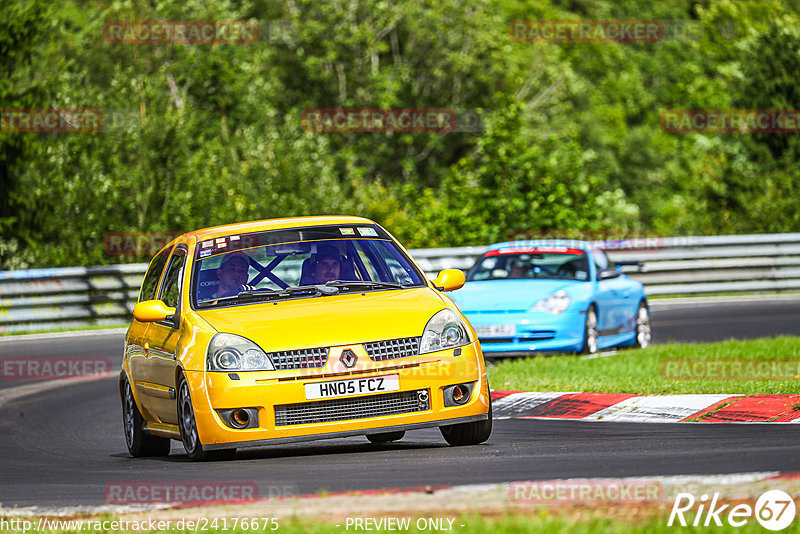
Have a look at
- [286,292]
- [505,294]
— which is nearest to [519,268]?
[505,294]

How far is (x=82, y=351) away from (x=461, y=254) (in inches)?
293

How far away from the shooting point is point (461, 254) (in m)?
23.7

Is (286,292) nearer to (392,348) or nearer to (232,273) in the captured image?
(232,273)

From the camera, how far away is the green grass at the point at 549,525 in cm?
514

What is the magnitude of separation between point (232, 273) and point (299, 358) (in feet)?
4.32

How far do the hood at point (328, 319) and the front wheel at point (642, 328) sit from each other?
948 centimetres

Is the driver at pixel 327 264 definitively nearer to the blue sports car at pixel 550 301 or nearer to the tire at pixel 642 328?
the blue sports car at pixel 550 301

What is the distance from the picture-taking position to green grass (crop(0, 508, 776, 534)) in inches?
202

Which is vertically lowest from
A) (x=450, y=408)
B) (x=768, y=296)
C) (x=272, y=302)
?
(x=768, y=296)

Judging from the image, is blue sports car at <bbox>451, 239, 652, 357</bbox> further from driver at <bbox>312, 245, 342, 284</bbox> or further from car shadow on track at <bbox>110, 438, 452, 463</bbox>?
driver at <bbox>312, 245, 342, 284</bbox>

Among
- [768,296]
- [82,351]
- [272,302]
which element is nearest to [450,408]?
[272,302]

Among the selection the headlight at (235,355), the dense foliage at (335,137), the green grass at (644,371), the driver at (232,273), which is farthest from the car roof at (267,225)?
the dense foliage at (335,137)

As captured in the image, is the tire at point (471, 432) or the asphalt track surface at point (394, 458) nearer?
the asphalt track surface at point (394, 458)

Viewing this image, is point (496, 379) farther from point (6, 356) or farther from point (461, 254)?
point (461, 254)
